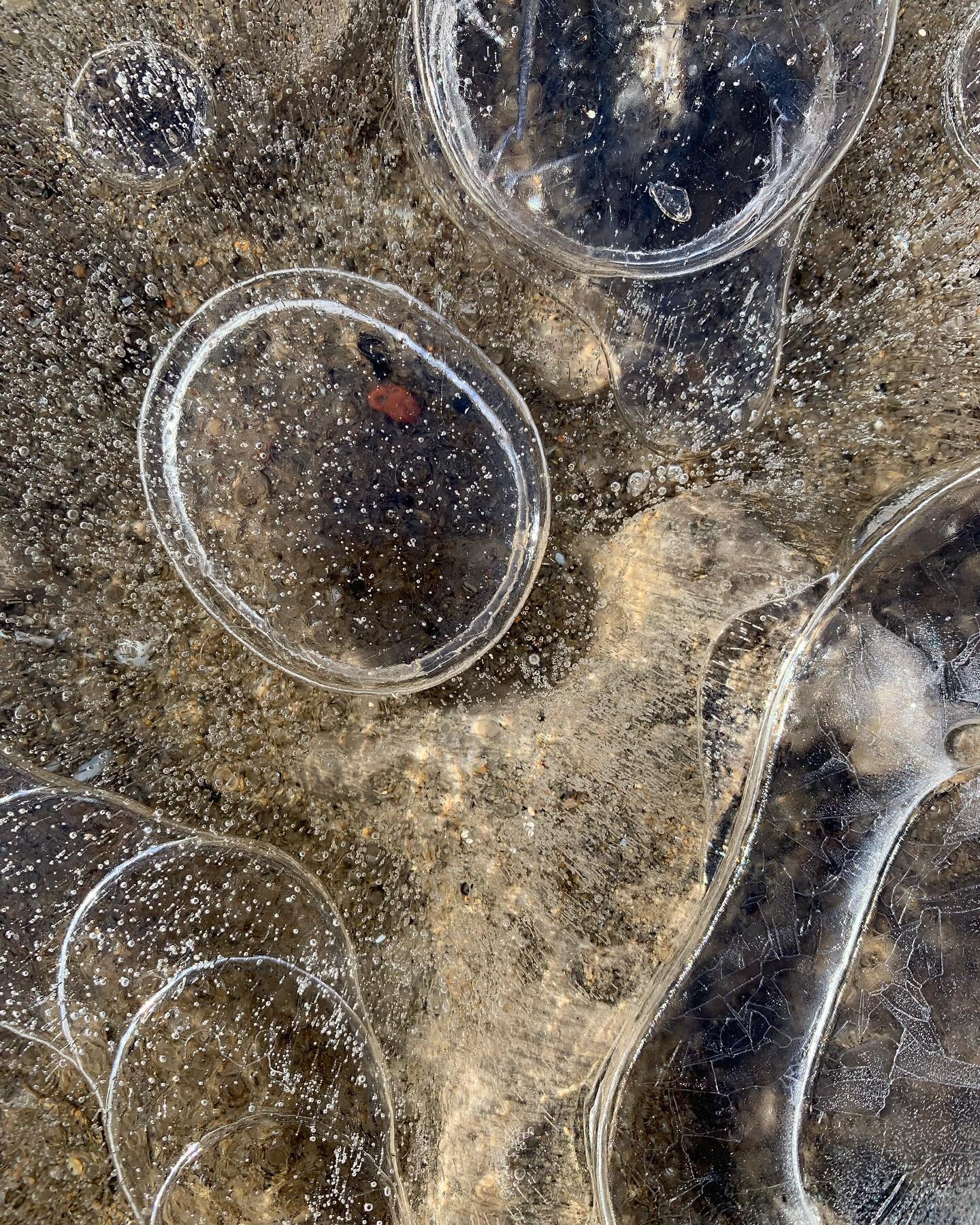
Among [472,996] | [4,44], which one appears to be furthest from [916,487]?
[4,44]

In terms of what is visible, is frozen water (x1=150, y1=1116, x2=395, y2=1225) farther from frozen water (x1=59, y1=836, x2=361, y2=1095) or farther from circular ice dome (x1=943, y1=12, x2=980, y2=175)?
circular ice dome (x1=943, y1=12, x2=980, y2=175)

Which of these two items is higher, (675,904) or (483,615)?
(483,615)

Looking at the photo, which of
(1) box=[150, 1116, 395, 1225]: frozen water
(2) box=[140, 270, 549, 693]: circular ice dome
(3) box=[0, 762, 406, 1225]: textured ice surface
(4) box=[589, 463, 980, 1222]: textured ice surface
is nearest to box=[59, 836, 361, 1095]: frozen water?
(3) box=[0, 762, 406, 1225]: textured ice surface

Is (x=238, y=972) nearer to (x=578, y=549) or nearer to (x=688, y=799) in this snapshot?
(x=688, y=799)

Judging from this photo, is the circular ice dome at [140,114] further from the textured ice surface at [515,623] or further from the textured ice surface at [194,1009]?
the textured ice surface at [194,1009]

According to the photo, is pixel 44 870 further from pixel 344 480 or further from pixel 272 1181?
pixel 344 480
